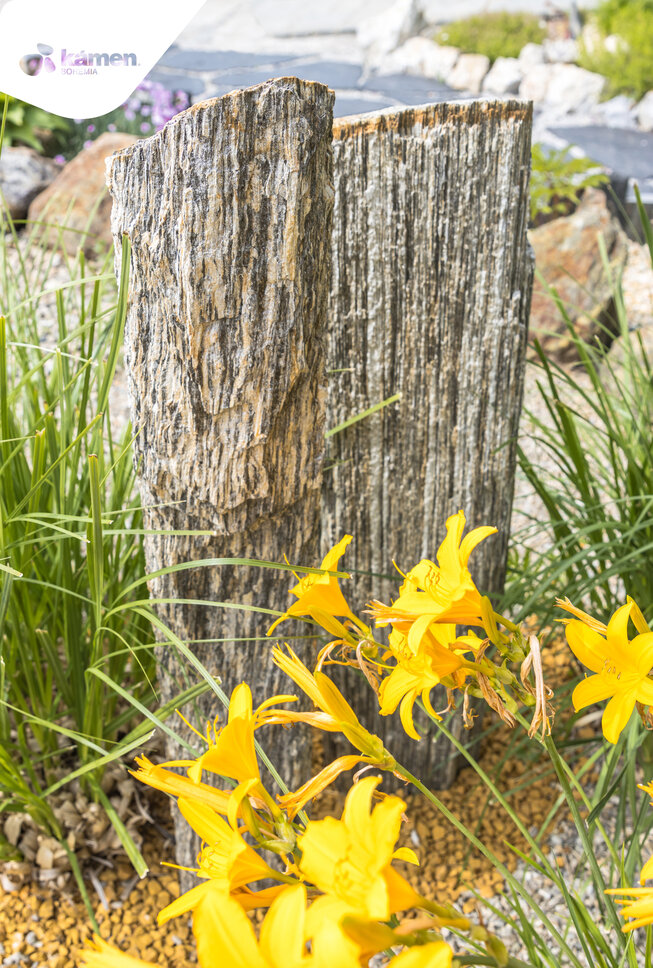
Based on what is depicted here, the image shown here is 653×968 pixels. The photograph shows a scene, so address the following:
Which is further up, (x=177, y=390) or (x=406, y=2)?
(x=406, y=2)

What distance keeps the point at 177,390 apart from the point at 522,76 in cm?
603

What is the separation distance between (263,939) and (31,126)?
4813 millimetres

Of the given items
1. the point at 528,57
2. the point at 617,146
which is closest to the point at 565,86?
the point at 528,57

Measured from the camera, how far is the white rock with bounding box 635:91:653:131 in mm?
5648

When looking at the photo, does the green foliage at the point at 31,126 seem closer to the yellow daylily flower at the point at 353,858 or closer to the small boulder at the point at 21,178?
the small boulder at the point at 21,178

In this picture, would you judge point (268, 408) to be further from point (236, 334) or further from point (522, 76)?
point (522, 76)

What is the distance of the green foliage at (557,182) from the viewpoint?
3.86 meters

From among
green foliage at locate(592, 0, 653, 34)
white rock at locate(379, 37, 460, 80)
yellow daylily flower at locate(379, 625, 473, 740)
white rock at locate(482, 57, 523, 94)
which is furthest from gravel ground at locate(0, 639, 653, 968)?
green foliage at locate(592, 0, 653, 34)

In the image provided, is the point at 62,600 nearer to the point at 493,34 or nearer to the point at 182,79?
the point at 182,79

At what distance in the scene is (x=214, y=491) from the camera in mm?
1064

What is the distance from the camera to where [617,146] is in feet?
17.0

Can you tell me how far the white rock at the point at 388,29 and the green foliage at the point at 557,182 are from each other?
0.88 meters

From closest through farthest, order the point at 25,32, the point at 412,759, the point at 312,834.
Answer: the point at 312,834 → the point at 25,32 → the point at 412,759

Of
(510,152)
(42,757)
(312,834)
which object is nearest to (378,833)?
(312,834)
